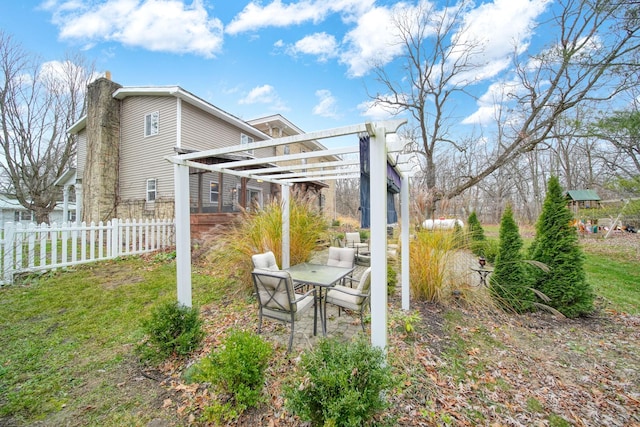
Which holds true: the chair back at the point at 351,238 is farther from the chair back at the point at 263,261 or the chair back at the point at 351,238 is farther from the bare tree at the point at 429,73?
the chair back at the point at 263,261

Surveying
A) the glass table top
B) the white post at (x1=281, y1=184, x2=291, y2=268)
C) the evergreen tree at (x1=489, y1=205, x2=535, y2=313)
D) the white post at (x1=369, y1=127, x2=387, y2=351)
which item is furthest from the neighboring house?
the evergreen tree at (x1=489, y1=205, x2=535, y2=313)

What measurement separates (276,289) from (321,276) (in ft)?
3.33

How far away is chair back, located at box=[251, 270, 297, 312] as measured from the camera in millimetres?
2924

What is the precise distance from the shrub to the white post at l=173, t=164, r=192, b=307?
11.5ft

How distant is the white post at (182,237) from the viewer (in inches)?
126

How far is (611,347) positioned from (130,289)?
7.67 m

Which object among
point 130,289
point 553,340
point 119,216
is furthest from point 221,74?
point 553,340

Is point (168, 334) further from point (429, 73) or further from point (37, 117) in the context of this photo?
point (37, 117)

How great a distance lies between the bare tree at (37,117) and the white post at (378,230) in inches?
746

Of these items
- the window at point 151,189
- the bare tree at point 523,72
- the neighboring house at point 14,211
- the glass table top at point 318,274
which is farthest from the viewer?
the neighboring house at point 14,211

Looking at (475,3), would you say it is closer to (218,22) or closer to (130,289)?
(218,22)

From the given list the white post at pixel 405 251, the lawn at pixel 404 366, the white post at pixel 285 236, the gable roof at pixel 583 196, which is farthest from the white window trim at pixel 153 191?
the gable roof at pixel 583 196

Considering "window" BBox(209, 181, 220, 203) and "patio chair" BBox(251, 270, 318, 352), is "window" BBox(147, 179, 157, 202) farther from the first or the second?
"patio chair" BBox(251, 270, 318, 352)

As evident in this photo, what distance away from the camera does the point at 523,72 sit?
9156mm
